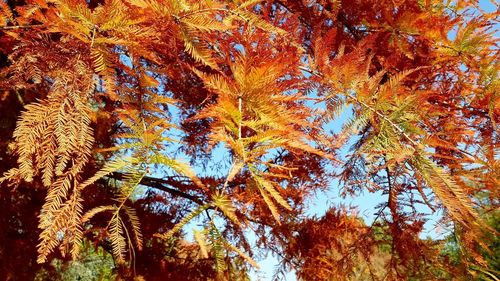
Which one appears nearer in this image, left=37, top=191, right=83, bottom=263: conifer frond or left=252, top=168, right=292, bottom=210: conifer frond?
left=252, top=168, right=292, bottom=210: conifer frond

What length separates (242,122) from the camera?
3.71 ft

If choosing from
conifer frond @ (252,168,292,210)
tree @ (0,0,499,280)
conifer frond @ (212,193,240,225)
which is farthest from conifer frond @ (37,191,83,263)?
conifer frond @ (252,168,292,210)

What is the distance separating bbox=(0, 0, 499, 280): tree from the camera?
3.84 feet

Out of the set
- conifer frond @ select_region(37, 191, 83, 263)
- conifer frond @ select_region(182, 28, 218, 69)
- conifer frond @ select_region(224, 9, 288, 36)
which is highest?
conifer frond @ select_region(224, 9, 288, 36)

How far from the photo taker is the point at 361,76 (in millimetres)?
1608

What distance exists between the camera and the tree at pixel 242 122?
117 cm

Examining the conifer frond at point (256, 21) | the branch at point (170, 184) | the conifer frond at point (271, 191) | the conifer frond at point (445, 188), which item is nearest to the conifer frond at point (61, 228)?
the conifer frond at point (271, 191)

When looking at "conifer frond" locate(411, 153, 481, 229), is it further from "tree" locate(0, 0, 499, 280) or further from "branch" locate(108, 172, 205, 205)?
"branch" locate(108, 172, 205, 205)

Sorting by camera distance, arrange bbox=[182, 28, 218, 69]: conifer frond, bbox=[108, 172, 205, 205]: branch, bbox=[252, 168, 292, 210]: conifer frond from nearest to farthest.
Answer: bbox=[252, 168, 292, 210]: conifer frond
bbox=[182, 28, 218, 69]: conifer frond
bbox=[108, 172, 205, 205]: branch

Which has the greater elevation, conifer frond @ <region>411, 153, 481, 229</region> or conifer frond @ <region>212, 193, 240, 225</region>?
conifer frond @ <region>411, 153, 481, 229</region>

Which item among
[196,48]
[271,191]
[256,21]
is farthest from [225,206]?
[256,21]

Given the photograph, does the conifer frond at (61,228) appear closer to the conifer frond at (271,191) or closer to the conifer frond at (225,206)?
the conifer frond at (225,206)

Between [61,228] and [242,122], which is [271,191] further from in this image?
[61,228]

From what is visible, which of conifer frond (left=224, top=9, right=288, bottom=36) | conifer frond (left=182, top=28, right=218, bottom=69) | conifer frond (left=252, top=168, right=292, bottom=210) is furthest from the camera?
conifer frond (left=224, top=9, right=288, bottom=36)
